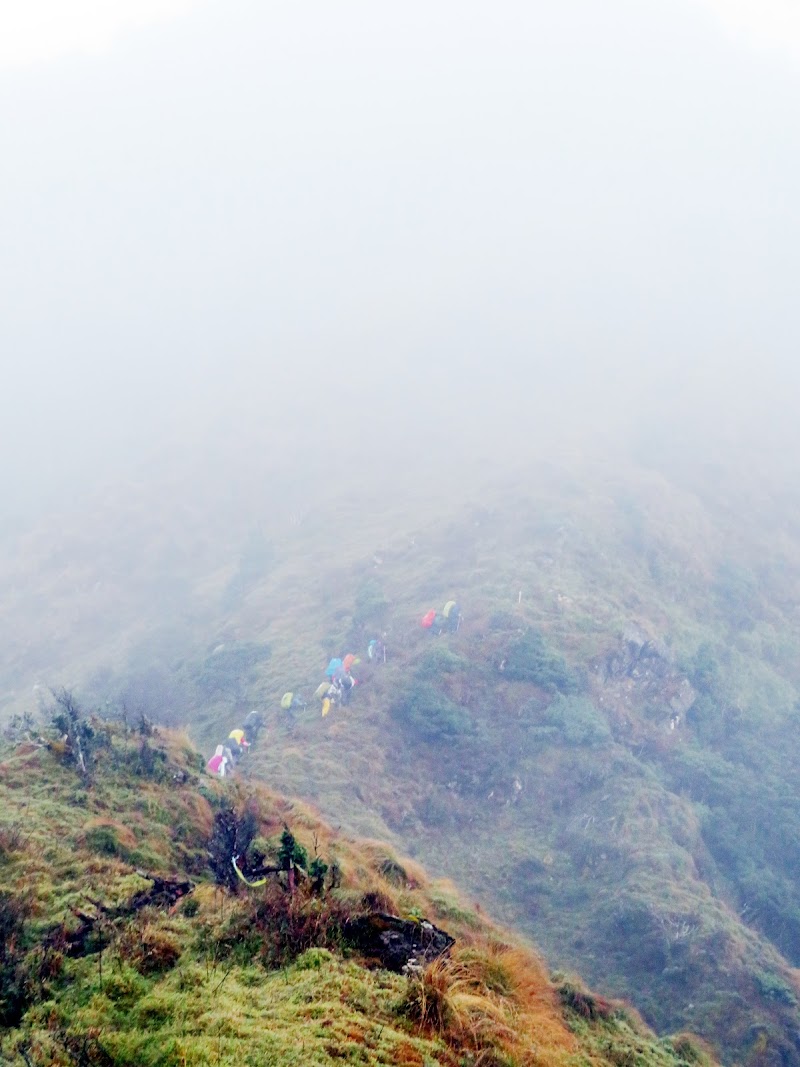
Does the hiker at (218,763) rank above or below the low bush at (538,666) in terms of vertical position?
Answer: below

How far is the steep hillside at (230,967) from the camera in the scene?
4.44 m

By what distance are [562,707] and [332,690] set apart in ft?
27.4

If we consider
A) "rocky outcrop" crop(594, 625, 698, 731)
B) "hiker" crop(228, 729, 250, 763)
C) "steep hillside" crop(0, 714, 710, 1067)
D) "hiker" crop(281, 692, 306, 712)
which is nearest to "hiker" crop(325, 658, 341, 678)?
"hiker" crop(281, 692, 306, 712)

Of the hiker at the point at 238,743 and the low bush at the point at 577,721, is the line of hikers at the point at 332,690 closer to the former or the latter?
the hiker at the point at 238,743

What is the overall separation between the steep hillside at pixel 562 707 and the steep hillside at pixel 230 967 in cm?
839

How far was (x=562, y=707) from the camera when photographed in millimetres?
24688

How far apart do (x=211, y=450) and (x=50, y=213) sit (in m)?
135

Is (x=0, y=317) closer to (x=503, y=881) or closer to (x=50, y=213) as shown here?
(x=50, y=213)

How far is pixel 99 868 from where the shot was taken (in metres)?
7.89

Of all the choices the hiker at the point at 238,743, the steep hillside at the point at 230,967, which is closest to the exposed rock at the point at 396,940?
the steep hillside at the point at 230,967

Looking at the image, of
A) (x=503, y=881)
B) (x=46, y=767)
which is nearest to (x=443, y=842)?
(x=503, y=881)

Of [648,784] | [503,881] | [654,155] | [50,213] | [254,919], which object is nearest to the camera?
[254,919]

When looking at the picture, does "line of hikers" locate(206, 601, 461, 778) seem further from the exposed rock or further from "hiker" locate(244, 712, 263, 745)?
the exposed rock

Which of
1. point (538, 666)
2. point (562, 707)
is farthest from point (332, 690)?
point (562, 707)
